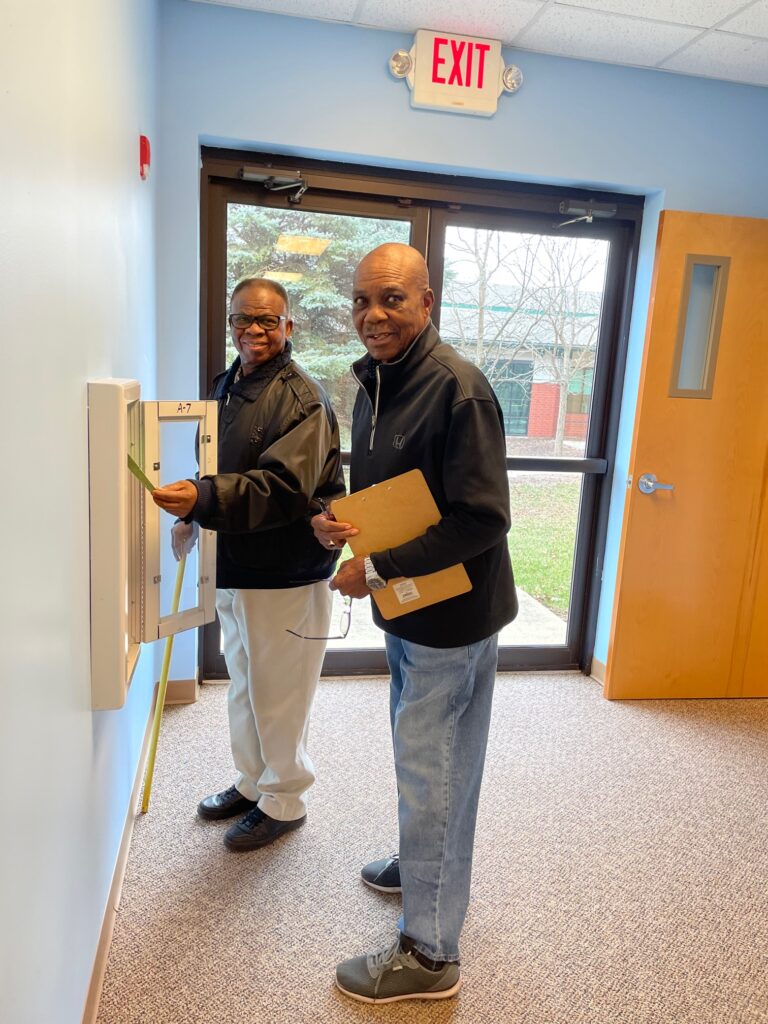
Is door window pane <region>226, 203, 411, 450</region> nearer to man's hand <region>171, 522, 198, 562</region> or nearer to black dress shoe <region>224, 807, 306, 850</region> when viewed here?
man's hand <region>171, 522, 198, 562</region>

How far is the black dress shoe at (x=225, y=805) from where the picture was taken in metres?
2.05

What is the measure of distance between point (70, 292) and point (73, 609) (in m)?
0.52

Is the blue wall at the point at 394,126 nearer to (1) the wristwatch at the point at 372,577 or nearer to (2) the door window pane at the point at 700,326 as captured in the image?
(2) the door window pane at the point at 700,326

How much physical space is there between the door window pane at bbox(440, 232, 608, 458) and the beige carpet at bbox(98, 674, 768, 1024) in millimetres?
1363

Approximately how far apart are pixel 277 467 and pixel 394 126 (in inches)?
67.9

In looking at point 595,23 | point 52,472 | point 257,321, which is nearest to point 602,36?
point 595,23

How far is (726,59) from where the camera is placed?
265cm

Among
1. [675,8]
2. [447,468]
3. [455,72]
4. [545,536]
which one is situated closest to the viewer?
[447,468]

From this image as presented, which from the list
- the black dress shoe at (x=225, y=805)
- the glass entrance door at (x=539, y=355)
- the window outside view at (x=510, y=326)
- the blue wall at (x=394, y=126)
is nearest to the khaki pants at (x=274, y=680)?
the black dress shoe at (x=225, y=805)

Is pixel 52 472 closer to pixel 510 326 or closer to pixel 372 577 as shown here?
pixel 372 577

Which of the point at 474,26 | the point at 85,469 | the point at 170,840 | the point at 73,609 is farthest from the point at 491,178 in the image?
the point at 170,840

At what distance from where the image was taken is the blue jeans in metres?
1.41

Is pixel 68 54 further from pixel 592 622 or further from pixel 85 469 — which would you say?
pixel 592 622

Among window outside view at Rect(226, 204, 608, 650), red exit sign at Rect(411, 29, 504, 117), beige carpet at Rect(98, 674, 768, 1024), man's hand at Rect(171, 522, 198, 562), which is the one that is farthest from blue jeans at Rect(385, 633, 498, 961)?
red exit sign at Rect(411, 29, 504, 117)
